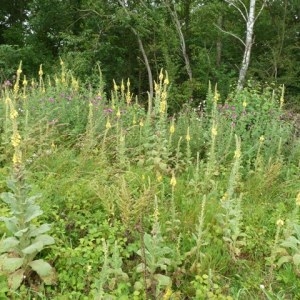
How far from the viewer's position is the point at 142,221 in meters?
3.15

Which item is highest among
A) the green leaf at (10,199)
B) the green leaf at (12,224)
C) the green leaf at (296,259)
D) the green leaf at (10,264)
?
the green leaf at (10,199)

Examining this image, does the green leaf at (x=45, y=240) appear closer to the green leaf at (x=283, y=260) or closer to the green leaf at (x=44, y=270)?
the green leaf at (x=44, y=270)

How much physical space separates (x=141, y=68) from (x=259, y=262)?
1523cm

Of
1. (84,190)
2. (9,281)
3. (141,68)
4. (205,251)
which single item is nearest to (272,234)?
(205,251)

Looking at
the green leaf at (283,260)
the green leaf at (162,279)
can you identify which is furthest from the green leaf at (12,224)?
the green leaf at (283,260)

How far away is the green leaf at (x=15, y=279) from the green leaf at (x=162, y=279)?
2.86 ft

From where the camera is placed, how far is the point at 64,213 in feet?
10.7

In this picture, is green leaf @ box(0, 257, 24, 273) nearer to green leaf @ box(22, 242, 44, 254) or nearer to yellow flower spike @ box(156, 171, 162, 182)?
green leaf @ box(22, 242, 44, 254)

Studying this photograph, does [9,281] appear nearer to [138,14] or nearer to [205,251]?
[205,251]

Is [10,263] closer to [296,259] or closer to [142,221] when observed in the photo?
[142,221]

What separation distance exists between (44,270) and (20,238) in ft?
0.90

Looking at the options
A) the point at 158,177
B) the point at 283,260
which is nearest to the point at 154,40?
the point at 158,177

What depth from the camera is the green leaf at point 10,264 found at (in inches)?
99.6

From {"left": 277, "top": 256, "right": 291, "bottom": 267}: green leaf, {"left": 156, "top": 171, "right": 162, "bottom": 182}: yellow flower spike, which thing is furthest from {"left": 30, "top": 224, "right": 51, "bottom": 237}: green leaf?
{"left": 277, "top": 256, "right": 291, "bottom": 267}: green leaf
